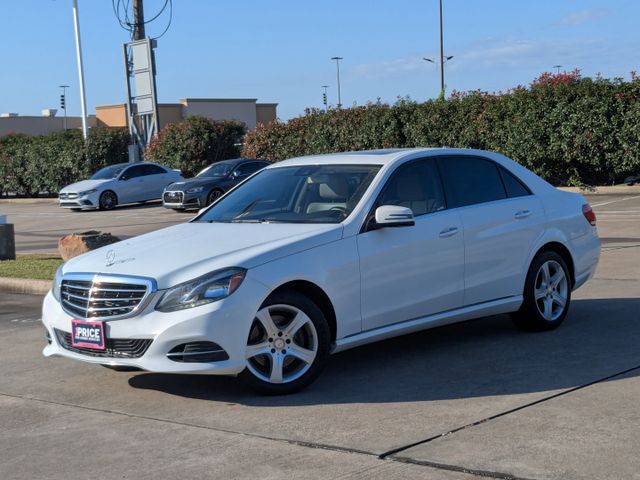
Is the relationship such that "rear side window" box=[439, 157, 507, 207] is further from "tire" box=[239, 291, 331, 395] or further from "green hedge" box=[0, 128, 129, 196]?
"green hedge" box=[0, 128, 129, 196]

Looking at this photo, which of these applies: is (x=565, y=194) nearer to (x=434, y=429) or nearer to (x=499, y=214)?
(x=499, y=214)

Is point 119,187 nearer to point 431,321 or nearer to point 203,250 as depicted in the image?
point 431,321

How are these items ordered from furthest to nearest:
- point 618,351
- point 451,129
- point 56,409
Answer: point 451,129 → point 618,351 → point 56,409

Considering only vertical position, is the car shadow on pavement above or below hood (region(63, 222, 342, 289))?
below

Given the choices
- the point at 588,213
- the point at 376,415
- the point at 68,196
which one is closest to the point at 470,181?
the point at 588,213

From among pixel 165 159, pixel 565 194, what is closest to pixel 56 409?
pixel 565 194

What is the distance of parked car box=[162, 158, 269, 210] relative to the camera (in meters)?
28.5

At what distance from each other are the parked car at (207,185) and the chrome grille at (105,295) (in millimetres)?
21216

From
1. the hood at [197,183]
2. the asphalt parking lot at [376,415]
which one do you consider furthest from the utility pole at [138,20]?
the asphalt parking lot at [376,415]

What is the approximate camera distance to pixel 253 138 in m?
34.9

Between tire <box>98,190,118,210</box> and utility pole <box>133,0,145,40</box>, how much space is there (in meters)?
9.13

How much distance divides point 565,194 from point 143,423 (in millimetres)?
4437

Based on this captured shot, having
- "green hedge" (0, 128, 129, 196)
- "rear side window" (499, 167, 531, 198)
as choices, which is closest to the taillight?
"rear side window" (499, 167, 531, 198)

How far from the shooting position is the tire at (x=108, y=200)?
105 feet
